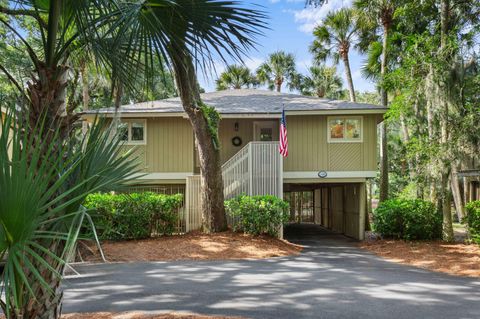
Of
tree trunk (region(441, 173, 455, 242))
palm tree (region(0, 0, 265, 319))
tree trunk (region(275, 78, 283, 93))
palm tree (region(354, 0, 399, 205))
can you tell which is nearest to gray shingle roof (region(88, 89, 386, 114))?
palm tree (region(354, 0, 399, 205))

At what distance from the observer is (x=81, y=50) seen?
477 cm

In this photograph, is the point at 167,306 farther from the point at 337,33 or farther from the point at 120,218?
the point at 337,33

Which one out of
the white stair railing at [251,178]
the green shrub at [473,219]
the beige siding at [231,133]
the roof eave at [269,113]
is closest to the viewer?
the green shrub at [473,219]

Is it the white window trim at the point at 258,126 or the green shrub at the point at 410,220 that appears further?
the white window trim at the point at 258,126

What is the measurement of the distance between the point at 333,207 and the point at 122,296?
1761cm

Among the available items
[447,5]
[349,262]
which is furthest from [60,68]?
[447,5]

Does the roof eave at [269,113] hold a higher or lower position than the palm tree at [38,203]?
higher

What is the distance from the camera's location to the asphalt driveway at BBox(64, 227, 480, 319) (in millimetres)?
5898

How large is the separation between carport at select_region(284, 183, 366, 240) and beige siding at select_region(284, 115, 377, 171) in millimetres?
1304

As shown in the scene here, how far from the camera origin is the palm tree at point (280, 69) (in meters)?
33.0

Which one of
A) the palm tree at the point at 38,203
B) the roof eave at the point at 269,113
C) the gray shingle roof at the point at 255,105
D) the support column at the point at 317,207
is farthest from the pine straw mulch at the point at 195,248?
the support column at the point at 317,207

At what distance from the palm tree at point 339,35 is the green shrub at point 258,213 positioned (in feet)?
44.8

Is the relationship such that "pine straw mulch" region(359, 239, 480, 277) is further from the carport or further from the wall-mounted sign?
the wall-mounted sign

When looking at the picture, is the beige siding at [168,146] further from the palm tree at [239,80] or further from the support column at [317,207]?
the palm tree at [239,80]
